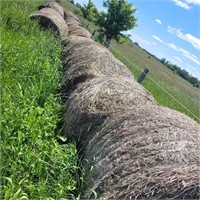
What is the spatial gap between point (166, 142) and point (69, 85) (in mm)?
3828

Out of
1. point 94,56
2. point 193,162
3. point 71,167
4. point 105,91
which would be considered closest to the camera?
point 193,162

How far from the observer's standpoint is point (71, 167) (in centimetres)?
439

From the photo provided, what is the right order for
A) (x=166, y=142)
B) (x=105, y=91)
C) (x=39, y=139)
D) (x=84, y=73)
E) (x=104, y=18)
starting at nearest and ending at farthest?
1. (x=166, y=142)
2. (x=39, y=139)
3. (x=105, y=91)
4. (x=84, y=73)
5. (x=104, y=18)

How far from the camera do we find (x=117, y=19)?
29109 mm

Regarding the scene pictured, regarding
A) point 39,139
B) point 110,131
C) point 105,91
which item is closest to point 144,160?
point 110,131

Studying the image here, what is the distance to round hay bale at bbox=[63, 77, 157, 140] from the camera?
5066 millimetres

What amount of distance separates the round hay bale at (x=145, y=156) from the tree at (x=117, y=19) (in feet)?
81.2

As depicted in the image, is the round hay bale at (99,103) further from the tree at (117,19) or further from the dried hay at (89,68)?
the tree at (117,19)

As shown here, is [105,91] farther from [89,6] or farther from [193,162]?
[89,6]

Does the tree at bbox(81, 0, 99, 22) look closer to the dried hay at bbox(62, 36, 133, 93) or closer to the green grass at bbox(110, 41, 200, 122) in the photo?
the green grass at bbox(110, 41, 200, 122)

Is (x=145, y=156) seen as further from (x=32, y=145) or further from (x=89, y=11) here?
(x=89, y=11)

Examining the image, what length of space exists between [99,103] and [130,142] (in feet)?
4.68

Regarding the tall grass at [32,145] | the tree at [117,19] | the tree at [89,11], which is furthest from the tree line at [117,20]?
the tall grass at [32,145]

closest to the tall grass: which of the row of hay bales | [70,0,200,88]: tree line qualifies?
the row of hay bales
